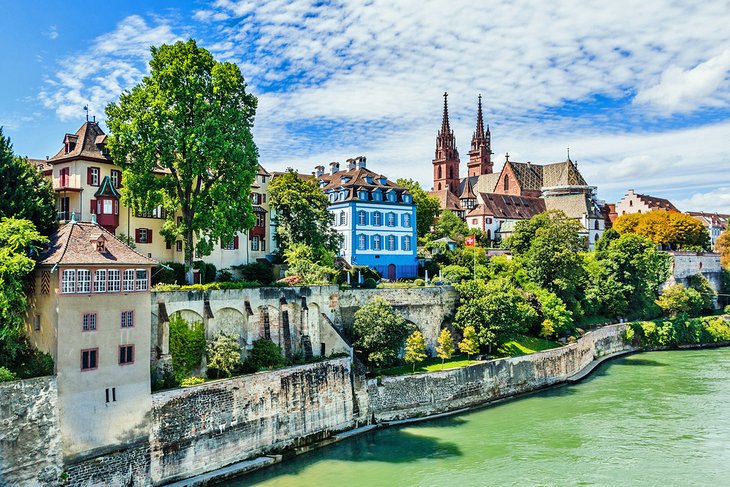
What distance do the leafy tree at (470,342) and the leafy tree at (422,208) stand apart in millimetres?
28343

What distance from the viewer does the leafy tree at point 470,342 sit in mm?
41906

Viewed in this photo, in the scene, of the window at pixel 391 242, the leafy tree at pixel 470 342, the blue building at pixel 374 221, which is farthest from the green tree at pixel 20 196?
the window at pixel 391 242

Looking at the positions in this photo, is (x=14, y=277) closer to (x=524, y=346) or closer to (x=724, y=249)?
(x=524, y=346)

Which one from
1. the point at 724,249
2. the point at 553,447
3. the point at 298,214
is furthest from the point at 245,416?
the point at 724,249

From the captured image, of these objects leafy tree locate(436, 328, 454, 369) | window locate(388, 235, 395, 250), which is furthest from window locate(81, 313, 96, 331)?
window locate(388, 235, 395, 250)

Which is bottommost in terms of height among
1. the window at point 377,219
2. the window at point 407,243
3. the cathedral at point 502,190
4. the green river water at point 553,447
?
the green river water at point 553,447

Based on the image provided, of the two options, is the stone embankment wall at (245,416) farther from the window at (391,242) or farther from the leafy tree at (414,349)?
the window at (391,242)

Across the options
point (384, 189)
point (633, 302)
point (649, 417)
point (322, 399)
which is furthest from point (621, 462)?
point (633, 302)

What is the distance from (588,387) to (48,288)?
34.3m

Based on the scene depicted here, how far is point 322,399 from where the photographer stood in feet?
108

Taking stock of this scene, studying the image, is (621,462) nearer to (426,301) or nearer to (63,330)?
(426,301)

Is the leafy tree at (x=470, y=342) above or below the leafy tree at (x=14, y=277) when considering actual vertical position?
below

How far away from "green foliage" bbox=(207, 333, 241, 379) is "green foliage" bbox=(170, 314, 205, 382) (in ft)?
2.02

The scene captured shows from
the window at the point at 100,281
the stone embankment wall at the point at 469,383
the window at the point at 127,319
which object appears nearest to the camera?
the window at the point at 100,281
